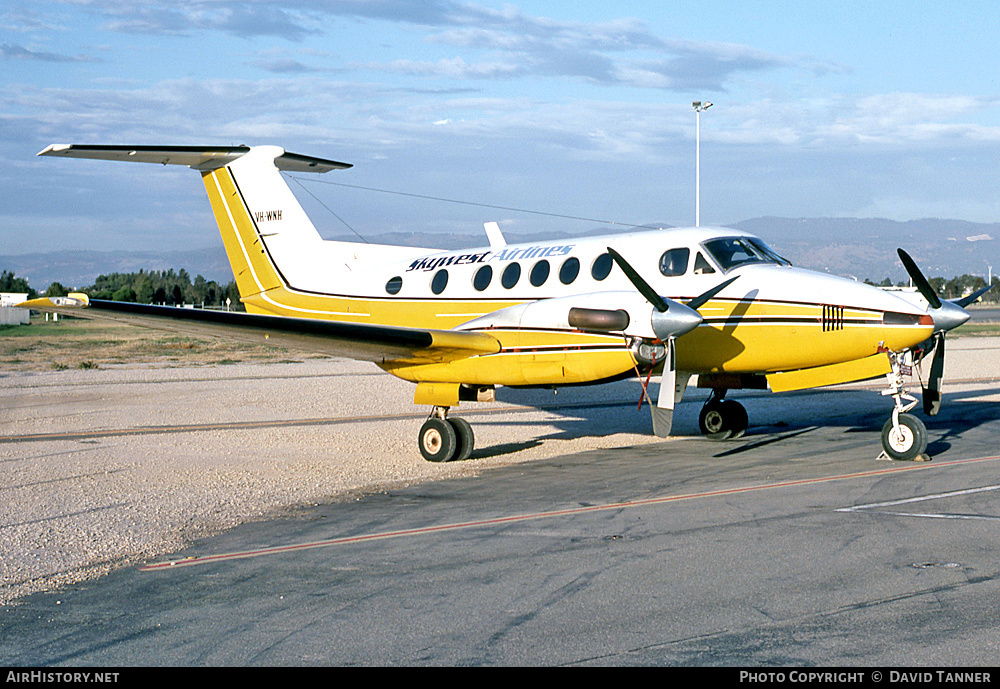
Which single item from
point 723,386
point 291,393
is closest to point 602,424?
point 723,386

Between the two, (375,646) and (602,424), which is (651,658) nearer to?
(375,646)

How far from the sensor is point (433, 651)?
16.3 feet

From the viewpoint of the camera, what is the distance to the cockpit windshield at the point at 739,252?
1271cm

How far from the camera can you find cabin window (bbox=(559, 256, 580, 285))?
13.6m

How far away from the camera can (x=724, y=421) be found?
1466 cm

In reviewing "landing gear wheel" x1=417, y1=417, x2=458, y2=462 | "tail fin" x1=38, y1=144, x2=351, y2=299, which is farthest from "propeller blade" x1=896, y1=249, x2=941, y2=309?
"tail fin" x1=38, y1=144, x2=351, y2=299

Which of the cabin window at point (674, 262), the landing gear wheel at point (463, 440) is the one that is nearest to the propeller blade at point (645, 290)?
the cabin window at point (674, 262)

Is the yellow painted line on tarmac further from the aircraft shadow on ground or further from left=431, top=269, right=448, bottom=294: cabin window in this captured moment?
left=431, top=269, right=448, bottom=294: cabin window

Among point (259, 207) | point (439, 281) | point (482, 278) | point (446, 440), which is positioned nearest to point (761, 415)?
point (482, 278)

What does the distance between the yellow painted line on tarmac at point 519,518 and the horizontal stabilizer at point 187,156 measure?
32.9ft

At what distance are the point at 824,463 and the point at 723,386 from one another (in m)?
2.70

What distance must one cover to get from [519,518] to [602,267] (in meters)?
5.68

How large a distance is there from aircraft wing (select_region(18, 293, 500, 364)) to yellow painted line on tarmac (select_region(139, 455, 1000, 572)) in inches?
156

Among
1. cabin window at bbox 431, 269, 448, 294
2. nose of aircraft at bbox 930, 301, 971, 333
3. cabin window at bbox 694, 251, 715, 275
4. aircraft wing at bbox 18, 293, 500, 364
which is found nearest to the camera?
aircraft wing at bbox 18, 293, 500, 364
